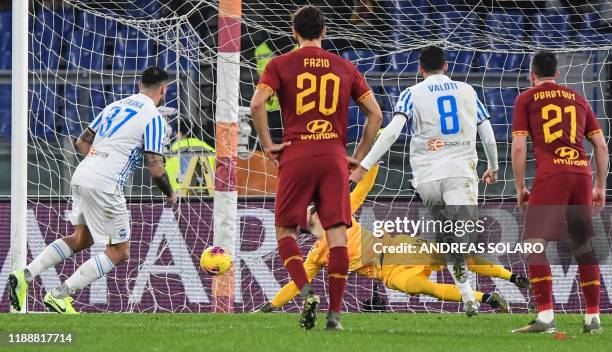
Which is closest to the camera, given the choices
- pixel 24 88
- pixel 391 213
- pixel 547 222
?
pixel 547 222

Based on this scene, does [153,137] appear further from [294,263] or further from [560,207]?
[560,207]

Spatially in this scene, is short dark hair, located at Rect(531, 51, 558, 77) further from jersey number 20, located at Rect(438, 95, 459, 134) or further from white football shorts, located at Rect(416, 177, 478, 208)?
white football shorts, located at Rect(416, 177, 478, 208)

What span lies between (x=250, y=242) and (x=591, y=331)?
415cm

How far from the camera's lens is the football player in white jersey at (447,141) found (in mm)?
9242

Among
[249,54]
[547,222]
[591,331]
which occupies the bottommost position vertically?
[591,331]

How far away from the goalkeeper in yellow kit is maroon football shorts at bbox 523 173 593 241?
210 cm

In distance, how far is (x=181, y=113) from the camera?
13.1 meters

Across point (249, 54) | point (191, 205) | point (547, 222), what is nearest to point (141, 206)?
point (191, 205)

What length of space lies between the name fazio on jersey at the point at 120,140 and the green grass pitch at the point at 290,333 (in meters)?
1.02

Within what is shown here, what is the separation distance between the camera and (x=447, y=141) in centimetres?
927

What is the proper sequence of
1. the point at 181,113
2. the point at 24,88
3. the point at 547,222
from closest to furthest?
the point at 547,222 → the point at 24,88 → the point at 181,113

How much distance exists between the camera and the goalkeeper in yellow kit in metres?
9.67

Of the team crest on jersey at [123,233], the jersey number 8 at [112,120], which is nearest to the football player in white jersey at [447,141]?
the jersey number 8 at [112,120]

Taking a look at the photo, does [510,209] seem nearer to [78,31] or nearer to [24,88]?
[24,88]
